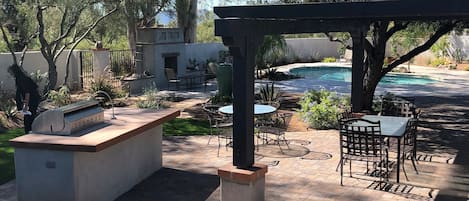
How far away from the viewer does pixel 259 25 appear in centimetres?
518

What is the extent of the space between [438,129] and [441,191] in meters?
4.47

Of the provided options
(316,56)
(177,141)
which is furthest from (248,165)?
(316,56)

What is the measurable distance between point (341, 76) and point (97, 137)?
19.3 m

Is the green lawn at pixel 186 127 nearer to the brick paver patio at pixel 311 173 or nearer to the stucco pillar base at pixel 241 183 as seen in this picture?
the brick paver patio at pixel 311 173

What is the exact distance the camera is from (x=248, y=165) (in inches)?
208

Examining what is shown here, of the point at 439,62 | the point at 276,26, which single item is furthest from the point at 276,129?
the point at 439,62

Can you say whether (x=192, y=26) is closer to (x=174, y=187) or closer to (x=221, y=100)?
(x=221, y=100)

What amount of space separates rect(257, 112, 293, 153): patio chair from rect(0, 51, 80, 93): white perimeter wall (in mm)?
8207

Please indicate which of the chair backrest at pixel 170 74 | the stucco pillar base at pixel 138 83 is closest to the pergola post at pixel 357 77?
the stucco pillar base at pixel 138 83

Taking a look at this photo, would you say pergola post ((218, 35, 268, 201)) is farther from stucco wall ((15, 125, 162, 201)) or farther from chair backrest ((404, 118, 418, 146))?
chair backrest ((404, 118, 418, 146))

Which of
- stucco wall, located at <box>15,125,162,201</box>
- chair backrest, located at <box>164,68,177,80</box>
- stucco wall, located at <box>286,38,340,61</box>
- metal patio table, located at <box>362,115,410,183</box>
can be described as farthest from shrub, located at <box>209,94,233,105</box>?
stucco wall, located at <box>286,38,340,61</box>

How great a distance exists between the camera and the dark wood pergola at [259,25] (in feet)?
16.2

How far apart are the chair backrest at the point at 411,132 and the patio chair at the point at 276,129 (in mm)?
2147

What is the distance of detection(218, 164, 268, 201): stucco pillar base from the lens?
5152 mm
